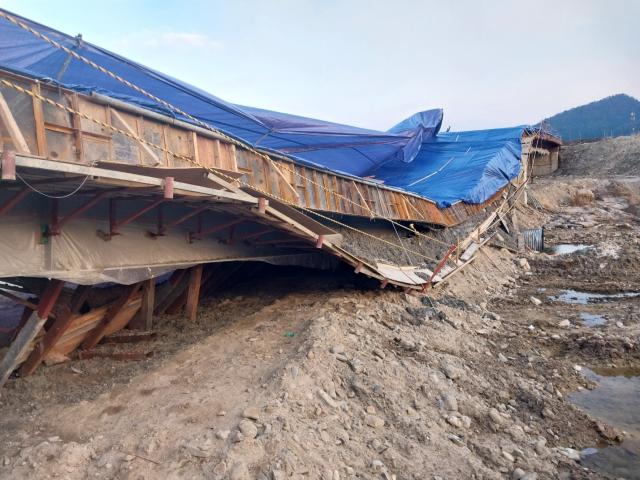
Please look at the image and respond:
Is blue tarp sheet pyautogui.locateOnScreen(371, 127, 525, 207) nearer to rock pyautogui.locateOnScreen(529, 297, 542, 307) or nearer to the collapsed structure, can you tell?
the collapsed structure

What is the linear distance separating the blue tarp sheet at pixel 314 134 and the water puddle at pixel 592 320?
5.14 metres

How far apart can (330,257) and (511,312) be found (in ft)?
13.7

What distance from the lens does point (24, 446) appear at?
14.0 ft

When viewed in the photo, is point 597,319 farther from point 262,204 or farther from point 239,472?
point 239,472

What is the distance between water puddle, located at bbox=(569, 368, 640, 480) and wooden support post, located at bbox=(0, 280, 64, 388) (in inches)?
239

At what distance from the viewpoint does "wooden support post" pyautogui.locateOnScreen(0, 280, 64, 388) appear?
5473mm

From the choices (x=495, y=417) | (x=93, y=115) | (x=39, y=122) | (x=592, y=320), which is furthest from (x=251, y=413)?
(x=592, y=320)

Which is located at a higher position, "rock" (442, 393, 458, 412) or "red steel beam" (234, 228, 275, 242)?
"red steel beam" (234, 228, 275, 242)

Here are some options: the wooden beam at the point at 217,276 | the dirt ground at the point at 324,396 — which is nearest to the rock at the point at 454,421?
the dirt ground at the point at 324,396

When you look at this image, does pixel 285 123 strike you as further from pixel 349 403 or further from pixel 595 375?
pixel 595 375

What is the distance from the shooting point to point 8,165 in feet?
10.9

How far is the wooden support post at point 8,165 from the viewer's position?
3.30 meters

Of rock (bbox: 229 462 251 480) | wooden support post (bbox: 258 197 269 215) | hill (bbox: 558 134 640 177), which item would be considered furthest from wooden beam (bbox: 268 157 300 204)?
hill (bbox: 558 134 640 177)

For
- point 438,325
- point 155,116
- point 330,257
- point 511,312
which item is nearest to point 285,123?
point 330,257
